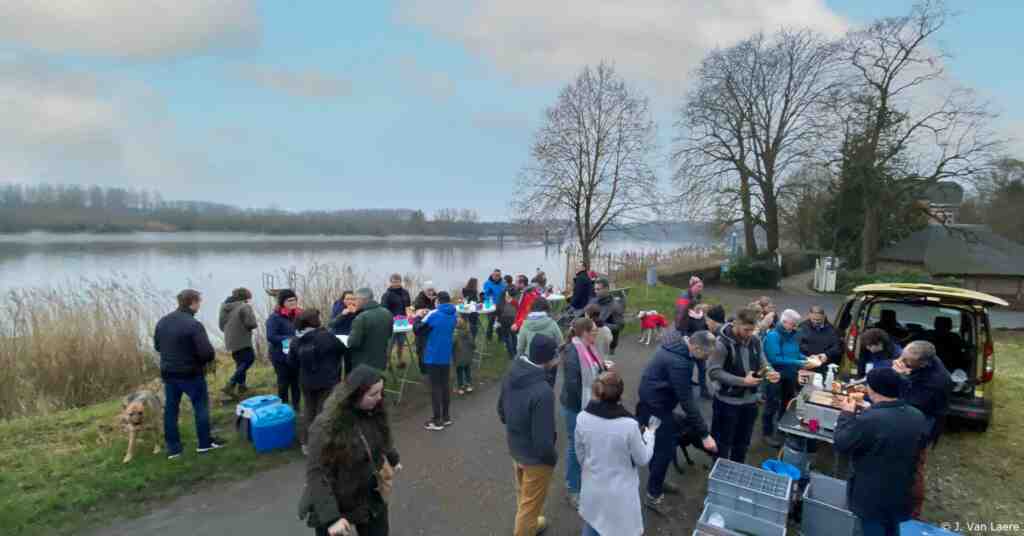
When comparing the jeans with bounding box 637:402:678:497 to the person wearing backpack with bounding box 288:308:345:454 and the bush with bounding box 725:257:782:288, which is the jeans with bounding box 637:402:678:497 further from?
the bush with bounding box 725:257:782:288

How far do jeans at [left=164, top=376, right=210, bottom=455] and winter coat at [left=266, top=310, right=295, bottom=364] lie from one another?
2.91 feet

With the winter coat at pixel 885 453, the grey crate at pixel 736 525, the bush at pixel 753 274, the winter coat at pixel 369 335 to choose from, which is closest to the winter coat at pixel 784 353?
the winter coat at pixel 885 453

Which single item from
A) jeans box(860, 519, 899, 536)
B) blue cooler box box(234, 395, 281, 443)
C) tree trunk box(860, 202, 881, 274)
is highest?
tree trunk box(860, 202, 881, 274)

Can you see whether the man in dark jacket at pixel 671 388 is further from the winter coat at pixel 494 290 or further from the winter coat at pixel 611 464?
the winter coat at pixel 494 290

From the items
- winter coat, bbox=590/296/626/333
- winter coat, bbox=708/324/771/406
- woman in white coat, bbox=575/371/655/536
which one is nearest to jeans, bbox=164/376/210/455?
woman in white coat, bbox=575/371/655/536

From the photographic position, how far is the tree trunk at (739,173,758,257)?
21.6 metres

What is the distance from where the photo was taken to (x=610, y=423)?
288 cm

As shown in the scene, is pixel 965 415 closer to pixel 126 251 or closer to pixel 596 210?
pixel 596 210

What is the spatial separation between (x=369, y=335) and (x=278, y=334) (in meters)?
1.13

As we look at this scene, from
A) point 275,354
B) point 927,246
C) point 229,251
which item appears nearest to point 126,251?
point 229,251

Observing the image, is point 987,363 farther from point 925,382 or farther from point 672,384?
point 672,384

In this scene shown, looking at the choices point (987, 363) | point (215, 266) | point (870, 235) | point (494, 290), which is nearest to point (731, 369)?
point (987, 363)

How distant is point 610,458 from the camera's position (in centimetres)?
291

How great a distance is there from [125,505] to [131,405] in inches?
40.0
